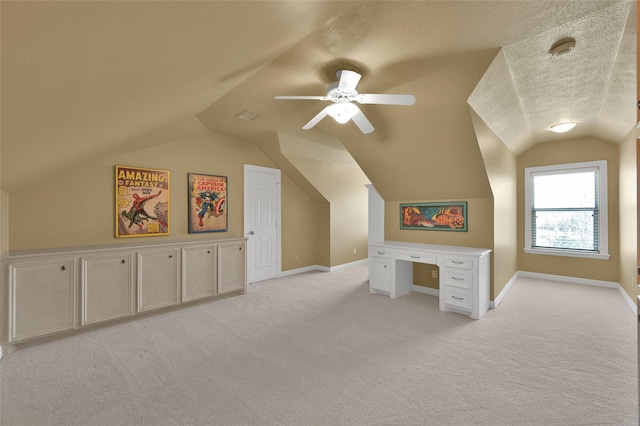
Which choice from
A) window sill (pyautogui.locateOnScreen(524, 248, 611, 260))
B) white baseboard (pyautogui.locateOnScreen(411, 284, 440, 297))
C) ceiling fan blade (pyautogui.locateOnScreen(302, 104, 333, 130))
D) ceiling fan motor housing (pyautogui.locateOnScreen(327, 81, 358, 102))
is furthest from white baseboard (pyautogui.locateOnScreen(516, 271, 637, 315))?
ceiling fan blade (pyautogui.locateOnScreen(302, 104, 333, 130))

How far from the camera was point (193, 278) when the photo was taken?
3.84 meters

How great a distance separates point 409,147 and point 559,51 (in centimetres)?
181

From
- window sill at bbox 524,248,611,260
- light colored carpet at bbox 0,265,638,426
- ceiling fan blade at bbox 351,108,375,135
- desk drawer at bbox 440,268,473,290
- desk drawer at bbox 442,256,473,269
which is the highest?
ceiling fan blade at bbox 351,108,375,135

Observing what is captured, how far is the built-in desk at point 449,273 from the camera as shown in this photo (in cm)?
346

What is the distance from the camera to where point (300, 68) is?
2.45 metres

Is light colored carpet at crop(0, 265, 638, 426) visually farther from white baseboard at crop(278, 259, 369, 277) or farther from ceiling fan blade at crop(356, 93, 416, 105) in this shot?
ceiling fan blade at crop(356, 93, 416, 105)

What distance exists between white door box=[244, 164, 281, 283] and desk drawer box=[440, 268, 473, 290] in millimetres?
3174

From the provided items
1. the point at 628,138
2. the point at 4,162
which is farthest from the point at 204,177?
the point at 628,138

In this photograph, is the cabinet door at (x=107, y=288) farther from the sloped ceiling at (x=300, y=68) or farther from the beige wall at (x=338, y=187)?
the beige wall at (x=338, y=187)

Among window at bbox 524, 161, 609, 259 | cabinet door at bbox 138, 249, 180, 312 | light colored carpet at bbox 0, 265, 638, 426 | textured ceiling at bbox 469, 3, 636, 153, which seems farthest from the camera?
window at bbox 524, 161, 609, 259

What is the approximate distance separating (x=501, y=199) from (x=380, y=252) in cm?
205

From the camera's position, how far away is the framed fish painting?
13.8 ft

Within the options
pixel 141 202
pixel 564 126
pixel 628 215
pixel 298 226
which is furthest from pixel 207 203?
pixel 628 215

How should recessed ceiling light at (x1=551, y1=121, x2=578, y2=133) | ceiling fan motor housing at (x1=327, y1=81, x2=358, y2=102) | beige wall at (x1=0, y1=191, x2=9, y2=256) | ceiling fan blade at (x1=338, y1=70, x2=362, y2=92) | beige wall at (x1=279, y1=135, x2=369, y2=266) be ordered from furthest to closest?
1. beige wall at (x1=279, y1=135, x2=369, y2=266)
2. recessed ceiling light at (x1=551, y1=121, x2=578, y2=133)
3. beige wall at (x1=0, y1=191, x2=9, y2=256)
4. ceiling fan motor housing at (x1=327, y1=81, x2=358, y2=102)
5. ceiling fan blade at (x1=338, y1=70, x2=362, y2=92)
